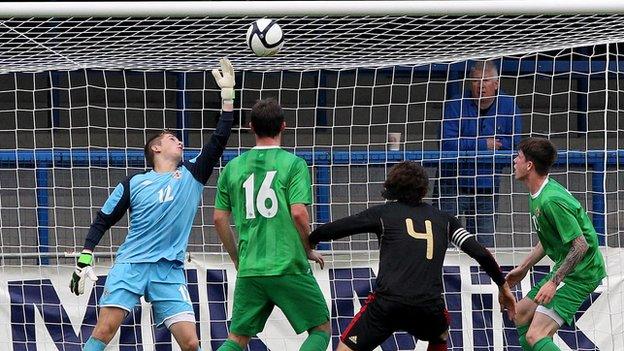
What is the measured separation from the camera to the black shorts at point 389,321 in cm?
726

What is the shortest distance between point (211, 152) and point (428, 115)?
3.52 metres

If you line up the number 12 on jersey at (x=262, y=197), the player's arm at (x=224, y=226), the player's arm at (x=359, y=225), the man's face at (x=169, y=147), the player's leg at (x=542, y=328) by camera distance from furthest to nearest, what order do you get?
the man's face at (x=169, y=147), the player's leg at (x=542, y=328), the player's arm at (x=224, y=226), the number 12 on jersey at (x=262, y=197), the player's arm at (x=359, y=225)

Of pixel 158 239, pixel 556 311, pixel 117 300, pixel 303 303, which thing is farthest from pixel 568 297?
pixel 117 300

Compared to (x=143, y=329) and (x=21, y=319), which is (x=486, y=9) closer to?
(x=143, y=329)

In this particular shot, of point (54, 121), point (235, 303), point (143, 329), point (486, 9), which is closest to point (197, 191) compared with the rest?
point (235, 303)

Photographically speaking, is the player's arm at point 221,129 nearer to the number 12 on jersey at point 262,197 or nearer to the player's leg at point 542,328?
the number 12 on jersey at point 262,197

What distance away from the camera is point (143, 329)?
9.45 meters

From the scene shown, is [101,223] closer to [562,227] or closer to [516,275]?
[516,275]

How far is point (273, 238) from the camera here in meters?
7.73

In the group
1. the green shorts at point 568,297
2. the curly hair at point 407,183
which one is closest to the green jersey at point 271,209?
the curly hair at point 407,183

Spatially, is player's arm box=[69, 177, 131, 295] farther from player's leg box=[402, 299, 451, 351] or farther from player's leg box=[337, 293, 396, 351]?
player's leg box=[402, 299, 451, 351]

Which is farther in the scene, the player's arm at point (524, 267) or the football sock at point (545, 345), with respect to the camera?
the player's arm at point (524, 267)

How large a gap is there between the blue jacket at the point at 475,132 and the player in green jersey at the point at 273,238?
2174mm

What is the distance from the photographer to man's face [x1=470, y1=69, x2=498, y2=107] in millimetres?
9633
